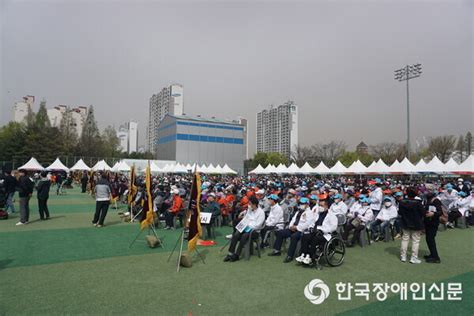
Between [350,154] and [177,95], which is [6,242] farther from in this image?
[177,95]

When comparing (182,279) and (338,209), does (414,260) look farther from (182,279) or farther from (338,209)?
(182,279)

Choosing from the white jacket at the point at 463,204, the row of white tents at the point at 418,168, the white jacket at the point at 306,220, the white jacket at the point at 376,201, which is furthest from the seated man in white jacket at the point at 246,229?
the row of white tents at the point at 418,168

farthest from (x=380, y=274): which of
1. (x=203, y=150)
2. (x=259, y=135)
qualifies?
(x=259, y=135)

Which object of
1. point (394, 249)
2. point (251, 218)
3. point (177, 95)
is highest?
point (177, 95)

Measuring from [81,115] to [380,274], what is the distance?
9000 centimetres

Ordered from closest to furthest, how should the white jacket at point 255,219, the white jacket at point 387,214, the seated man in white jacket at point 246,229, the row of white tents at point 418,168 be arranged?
the seated man in white jacket at point 246,229 → the white jacket at point 255,219 → the white jacket at point 387,214 → the row of white tents at point 418,168

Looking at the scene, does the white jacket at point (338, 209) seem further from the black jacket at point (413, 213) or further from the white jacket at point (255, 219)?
the white jacket at point (255, 219)

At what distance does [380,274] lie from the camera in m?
5.89

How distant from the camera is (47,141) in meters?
42.3

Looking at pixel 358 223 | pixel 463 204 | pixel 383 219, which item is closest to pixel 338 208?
pixel 358 223

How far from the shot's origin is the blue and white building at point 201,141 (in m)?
60.8

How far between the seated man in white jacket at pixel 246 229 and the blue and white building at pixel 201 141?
51508 mm

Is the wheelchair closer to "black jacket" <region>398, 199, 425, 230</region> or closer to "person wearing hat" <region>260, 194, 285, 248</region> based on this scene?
"person wearing hat" <region>260, 194, 285, 248</region>

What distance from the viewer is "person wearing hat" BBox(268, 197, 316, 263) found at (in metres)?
6.70
